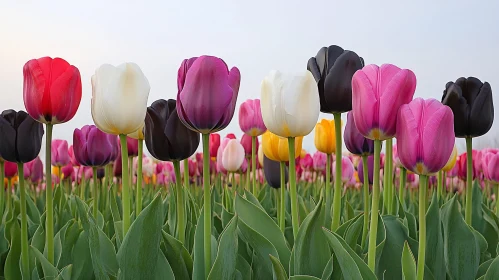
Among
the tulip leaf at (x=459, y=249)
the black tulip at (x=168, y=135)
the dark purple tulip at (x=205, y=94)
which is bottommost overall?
the tulip leaf at (x=459, y=249)

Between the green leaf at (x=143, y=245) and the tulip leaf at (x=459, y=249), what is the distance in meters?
0.95

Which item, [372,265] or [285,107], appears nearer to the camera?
[372,265]

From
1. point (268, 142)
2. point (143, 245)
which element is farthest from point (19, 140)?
point (268, 142)

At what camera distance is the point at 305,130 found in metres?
1.32

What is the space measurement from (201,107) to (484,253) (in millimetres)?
1395

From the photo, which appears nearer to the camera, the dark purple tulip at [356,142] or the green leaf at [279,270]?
the green leaf at [279,270]

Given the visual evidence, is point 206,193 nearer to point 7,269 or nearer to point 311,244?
point 311,244

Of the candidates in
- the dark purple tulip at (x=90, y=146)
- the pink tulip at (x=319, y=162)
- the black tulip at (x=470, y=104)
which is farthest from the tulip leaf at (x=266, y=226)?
the pink tulip at (x=319, y=162)

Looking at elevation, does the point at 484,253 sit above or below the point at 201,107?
below

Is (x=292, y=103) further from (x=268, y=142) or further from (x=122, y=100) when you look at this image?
(x=268, y=142)

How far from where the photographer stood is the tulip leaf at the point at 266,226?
4.73 ft

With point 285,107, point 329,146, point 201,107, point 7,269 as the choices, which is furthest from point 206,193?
point 329,146

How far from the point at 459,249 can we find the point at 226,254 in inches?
33.3

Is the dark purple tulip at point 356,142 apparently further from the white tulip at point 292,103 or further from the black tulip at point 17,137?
the black tulip at point 17,137
